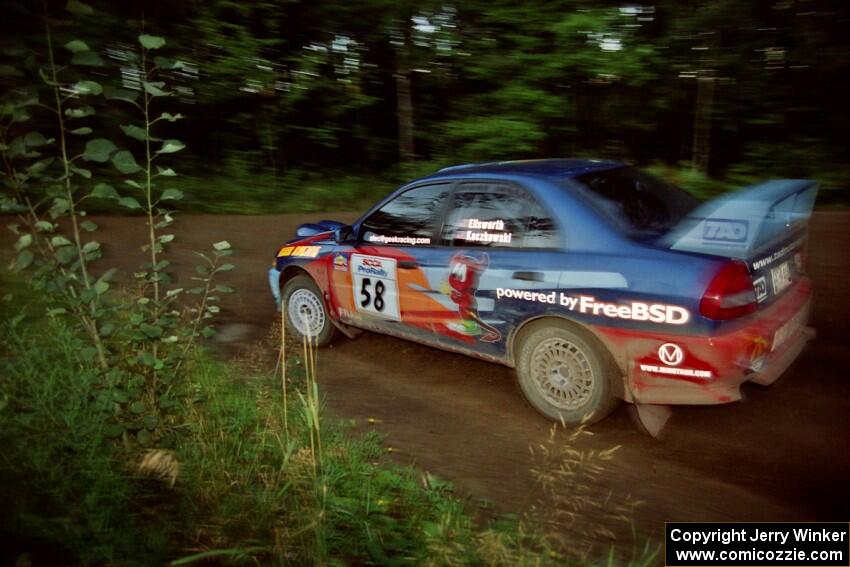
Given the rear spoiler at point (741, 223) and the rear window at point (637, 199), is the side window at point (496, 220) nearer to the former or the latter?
the rear window at point (637, 199)

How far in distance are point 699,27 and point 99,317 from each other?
10151 mm

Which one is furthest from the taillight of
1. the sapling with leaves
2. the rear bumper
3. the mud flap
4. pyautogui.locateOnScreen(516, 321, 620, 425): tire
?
the sapling with leaves

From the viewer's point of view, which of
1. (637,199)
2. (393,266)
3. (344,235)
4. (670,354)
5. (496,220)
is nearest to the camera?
(670,354)

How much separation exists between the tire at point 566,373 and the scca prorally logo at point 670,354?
0.32m

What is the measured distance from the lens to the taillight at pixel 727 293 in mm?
3398

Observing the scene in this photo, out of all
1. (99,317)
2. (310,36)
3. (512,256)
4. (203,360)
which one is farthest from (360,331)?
(310,36)

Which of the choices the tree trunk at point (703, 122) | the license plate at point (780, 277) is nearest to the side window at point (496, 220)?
the license plate at point (780, 277)

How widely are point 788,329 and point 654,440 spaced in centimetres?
104

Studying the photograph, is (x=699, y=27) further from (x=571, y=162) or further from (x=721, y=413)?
(x=721, y=413)

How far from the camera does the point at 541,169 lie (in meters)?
4.43

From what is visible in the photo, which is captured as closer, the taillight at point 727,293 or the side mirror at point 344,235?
the taillight at point 727,293

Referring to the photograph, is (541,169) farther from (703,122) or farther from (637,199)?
(703,122)

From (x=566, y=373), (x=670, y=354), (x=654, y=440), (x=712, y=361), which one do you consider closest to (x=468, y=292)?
(x=566, y=373)

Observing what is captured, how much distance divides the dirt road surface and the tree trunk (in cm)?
504
